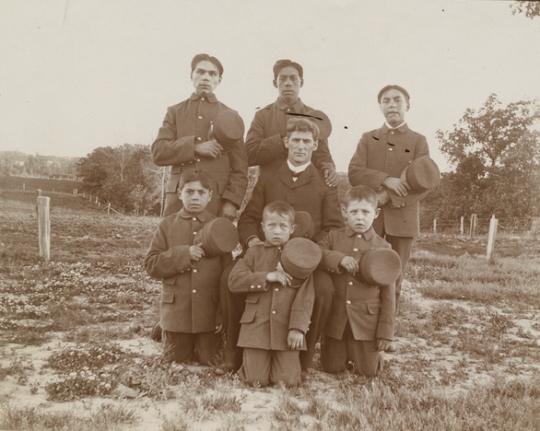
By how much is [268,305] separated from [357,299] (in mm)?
808

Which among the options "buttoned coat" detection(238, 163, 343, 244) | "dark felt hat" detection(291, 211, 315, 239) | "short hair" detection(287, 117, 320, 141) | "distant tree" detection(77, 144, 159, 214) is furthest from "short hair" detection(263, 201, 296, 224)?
"distant tree" detection(77, 144, 159, 214)

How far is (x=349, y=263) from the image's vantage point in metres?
4.29

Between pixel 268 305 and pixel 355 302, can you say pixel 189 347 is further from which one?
pixel 355 302

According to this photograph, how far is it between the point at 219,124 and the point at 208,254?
1258mm

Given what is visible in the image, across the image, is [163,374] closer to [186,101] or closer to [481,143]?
[186,101]

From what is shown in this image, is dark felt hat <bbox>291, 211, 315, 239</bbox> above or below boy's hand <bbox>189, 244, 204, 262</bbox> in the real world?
Result: above

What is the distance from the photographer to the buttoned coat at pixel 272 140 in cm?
518

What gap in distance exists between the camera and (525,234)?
832 inches

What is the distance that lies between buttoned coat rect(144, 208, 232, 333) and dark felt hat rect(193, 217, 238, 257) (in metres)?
0.14

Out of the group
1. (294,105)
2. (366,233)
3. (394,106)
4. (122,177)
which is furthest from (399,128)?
(122,177)

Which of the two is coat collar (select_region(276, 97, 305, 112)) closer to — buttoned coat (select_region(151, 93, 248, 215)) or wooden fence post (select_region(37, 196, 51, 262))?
buttoned coat (select_region(151, 93, 248, 215))

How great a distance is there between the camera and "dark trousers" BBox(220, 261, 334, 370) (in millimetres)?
4355

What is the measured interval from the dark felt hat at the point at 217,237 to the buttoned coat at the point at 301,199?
1.04 feet

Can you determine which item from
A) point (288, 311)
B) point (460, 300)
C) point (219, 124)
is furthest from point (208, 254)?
point (460, 300)
